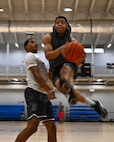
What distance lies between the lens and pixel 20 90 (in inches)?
1025

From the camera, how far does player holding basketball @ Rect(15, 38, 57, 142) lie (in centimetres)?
377

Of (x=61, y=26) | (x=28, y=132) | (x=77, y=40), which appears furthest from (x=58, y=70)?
(x=77, y=40)

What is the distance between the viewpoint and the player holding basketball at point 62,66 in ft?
10.8

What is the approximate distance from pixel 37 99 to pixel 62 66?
1.93 feet

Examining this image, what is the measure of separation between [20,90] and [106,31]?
12.6m

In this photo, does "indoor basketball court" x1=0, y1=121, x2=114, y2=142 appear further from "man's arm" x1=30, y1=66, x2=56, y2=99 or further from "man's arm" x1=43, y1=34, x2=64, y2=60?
"man's arm" x1=43, y1=34, x2=64, y2=60

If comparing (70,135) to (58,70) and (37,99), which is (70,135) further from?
(58,70)

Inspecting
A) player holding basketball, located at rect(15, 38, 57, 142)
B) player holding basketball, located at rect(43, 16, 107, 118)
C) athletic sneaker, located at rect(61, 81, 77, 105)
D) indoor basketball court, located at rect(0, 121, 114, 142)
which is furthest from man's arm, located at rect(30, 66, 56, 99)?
indoor basketball court, located at rect(0, 121, 114, 142)

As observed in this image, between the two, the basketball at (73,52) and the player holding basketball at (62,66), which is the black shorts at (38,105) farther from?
the basketball at (73,52)

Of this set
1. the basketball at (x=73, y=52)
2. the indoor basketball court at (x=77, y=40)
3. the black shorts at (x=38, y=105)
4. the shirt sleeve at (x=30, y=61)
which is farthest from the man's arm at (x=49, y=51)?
the indoor basketball court at (x=77, y=40)

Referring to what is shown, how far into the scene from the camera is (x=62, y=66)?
3.71m

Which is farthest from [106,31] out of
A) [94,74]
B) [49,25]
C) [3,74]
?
[3,74]

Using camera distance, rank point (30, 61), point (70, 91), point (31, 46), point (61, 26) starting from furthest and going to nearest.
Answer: point (31, 46) < point (30, 61) < point (61, 26) < point (70, 91)

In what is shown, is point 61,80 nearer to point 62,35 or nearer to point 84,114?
point 62,35
